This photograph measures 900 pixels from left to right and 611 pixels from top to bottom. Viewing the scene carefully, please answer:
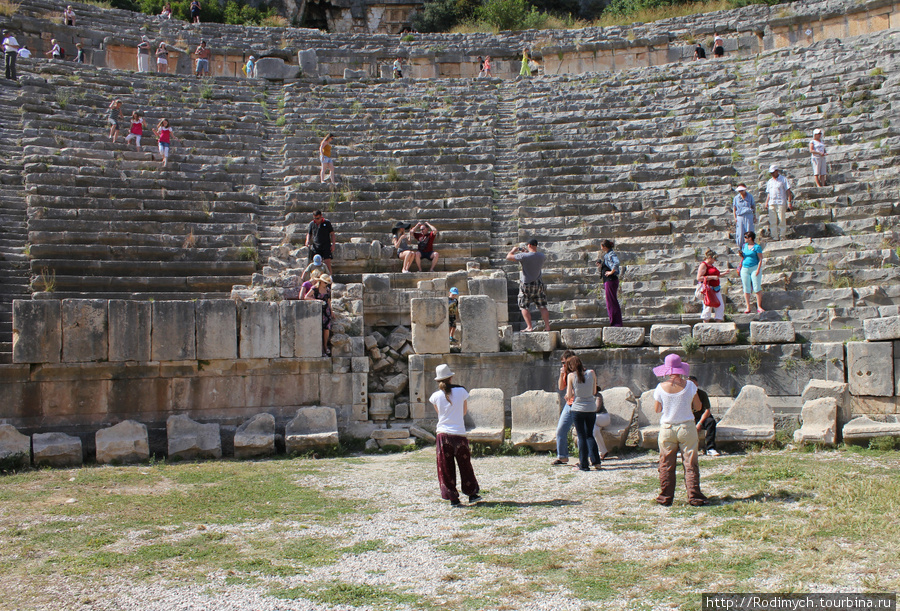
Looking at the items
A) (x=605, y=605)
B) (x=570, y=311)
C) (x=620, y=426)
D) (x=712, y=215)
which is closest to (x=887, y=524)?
(x=605, y=605)

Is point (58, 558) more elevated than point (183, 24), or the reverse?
point (183, 24)

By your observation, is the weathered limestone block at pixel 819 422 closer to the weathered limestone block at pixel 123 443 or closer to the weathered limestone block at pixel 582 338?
the weathered limestone block at pixel 582 338

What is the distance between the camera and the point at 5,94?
19188 millimetres

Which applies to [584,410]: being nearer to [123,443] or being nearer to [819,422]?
[819,422]

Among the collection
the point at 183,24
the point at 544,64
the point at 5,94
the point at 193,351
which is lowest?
the point at 193,351

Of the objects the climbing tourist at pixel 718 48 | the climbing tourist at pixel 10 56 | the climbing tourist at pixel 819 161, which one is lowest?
the climbing tourist at pixel 819 161

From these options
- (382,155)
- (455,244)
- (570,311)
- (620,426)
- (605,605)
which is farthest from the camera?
(382,155)

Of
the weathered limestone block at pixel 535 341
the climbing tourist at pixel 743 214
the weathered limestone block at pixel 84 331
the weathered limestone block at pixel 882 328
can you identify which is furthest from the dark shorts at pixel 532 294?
the weathered limestone block at pixel 84 331

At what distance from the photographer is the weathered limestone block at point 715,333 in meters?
10.7

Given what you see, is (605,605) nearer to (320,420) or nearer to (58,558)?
(58,558)

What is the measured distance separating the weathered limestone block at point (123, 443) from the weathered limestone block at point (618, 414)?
584 centimetres

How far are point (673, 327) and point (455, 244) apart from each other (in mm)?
5163

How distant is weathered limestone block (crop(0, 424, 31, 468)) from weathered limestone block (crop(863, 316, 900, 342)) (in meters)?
10.7

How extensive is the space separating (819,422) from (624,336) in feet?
9.14
